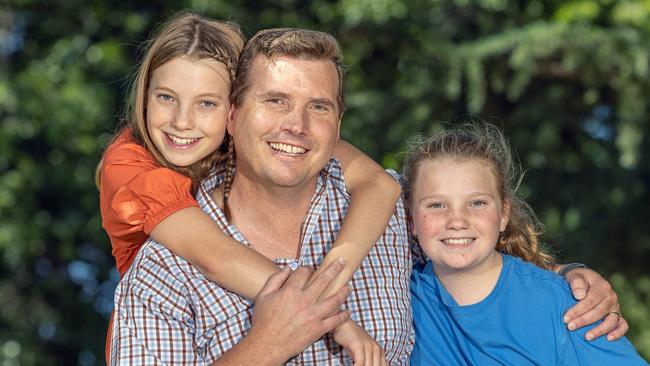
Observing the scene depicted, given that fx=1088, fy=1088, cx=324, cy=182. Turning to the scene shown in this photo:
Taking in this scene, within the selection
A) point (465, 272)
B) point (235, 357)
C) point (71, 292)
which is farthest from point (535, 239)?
point (71, 292)

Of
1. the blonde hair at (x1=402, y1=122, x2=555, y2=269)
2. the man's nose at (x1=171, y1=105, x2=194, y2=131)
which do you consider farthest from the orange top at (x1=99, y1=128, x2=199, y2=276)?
the blonde hair at (x1=402, y1=122, x2=555, y2=269)

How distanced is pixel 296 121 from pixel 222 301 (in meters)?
0.41

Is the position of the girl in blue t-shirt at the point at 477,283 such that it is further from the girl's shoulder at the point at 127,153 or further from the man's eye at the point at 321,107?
the girl's shoulder at the point at 127,153

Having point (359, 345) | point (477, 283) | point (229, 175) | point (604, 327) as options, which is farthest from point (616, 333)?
point (229, 175)

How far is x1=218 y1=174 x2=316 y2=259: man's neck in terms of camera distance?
7.98 feet

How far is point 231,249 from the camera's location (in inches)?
89.4

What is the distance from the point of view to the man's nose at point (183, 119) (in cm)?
250

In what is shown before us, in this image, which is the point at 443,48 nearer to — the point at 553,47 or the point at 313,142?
the point at 553,47

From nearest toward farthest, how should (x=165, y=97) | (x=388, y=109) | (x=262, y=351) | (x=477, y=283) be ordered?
(x=262, y=351), (x=477, y=283), (x=165, y=97), (x=388, y=109)

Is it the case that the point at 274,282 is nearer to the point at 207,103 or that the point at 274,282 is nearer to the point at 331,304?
the point at 331,304

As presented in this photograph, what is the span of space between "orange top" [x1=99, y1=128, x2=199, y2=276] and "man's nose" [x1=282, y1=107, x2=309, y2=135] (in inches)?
10.9

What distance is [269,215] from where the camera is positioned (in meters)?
2.45

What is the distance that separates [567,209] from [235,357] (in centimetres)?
371

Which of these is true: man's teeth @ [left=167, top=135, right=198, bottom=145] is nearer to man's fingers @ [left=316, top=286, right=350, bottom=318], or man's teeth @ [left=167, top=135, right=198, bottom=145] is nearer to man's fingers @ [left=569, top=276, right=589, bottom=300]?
man's fingers @ [left=316, top=286, right=350, bottom=318]
